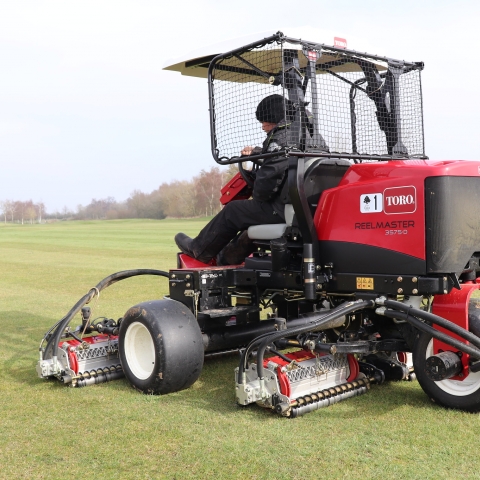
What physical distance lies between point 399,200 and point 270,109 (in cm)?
135

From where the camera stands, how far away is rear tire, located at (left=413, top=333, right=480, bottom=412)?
15.9 ft

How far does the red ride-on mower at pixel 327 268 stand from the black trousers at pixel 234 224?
0.36 ft

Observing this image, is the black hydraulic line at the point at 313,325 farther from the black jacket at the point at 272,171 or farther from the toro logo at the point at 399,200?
the black jacket at the point at 272,171

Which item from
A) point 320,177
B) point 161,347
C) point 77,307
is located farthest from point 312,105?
point 77,307

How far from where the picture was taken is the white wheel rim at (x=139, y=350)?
579cm

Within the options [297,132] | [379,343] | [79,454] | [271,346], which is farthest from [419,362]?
[79,454]

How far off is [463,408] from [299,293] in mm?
1592

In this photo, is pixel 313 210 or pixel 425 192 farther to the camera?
pixel 313 210

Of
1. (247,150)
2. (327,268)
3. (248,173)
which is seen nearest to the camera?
(327,268)

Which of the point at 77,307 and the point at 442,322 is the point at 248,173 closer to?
the point at 77,307

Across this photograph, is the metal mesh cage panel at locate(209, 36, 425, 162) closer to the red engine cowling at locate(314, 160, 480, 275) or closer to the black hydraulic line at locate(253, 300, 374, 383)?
the red engine cowling at locate(314, 160, 480, 275)

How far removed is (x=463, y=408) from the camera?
4.90 meters

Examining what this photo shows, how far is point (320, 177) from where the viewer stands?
5.40 m

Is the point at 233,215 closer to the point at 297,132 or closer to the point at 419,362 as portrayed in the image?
the point at 297,132
